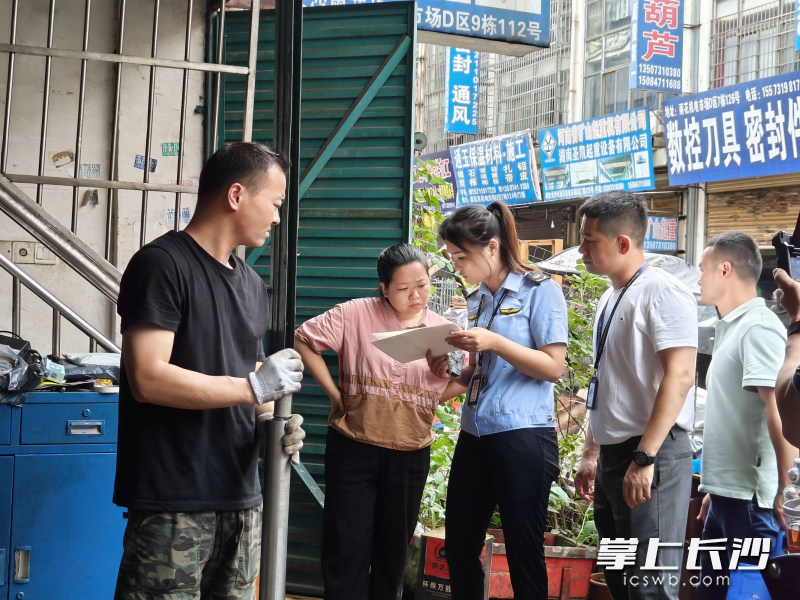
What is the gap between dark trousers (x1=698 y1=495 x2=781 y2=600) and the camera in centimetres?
318

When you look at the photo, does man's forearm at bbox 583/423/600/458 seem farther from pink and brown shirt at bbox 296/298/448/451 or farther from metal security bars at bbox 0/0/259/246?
metal security bars at bbox 0/0/259/246

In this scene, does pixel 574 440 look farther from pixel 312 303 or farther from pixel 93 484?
pixel 93 484

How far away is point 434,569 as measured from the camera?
142 inches

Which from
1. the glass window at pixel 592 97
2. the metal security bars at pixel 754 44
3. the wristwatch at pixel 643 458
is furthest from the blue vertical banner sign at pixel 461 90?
the wristwatch at pixel 643 458

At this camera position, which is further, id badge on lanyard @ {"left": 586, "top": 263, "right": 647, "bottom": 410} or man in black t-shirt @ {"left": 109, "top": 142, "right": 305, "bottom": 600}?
id badge on lanyard @ {"left": 586, "top": 263, "right": 647, "bottom": 410}

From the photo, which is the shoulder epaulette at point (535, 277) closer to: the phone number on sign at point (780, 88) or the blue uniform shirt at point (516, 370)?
the blue uniform shirt at point (516, 370)

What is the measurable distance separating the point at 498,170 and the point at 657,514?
41.5ft

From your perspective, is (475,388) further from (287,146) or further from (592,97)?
(592,97)

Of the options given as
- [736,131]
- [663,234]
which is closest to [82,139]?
[736,131]

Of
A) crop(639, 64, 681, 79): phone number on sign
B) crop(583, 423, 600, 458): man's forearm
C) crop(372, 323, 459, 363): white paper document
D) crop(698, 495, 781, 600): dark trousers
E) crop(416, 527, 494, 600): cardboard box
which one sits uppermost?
crop(639, 64, 681, 79): phone number on sign

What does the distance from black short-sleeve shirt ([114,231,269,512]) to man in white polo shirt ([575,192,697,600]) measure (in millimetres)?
1275

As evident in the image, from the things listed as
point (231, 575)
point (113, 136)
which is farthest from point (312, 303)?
point (231, 575)

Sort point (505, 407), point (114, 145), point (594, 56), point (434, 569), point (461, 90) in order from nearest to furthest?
point (505, 407)
point (434, 569)
point (114, 145)
point (461, 90)
point (594, 56)

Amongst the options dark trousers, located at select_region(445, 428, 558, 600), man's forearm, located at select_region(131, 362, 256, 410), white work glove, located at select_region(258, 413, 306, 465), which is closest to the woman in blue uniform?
dark trousers, located at select_region(445, 428, 558, 600)
